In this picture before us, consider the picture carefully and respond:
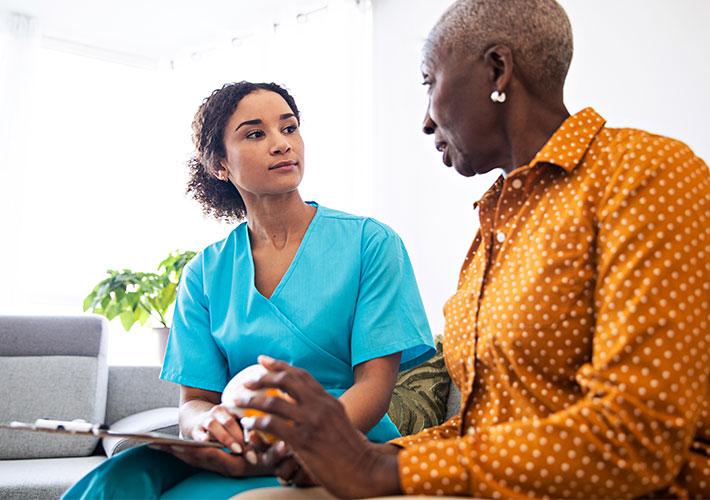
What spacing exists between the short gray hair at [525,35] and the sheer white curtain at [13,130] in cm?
410

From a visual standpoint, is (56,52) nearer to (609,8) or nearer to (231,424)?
(609,8)

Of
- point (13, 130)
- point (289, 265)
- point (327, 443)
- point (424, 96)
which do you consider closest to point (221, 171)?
point (289, 265)

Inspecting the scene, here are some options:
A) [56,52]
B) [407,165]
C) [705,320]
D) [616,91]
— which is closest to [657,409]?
[705,320]

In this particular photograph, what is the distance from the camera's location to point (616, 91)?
304cm

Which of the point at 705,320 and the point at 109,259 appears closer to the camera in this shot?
the point at 705,320

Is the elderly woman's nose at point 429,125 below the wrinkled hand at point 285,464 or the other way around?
the other way around

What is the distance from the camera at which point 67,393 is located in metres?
2.98

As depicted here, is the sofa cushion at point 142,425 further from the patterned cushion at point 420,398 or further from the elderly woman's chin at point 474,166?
the elderly woman's chin at point 474,166

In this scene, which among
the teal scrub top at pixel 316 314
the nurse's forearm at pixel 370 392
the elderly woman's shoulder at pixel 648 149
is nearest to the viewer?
the elderly woman's shoulder at pixel 648 149

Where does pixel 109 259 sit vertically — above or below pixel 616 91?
below

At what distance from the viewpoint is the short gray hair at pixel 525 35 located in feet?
3.51

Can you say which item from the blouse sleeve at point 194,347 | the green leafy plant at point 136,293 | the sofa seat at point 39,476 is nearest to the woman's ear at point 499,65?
the blouse sleeve at point 194,347

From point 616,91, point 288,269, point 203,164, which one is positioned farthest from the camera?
point 616,91

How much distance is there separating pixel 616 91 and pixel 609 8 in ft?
1.23
